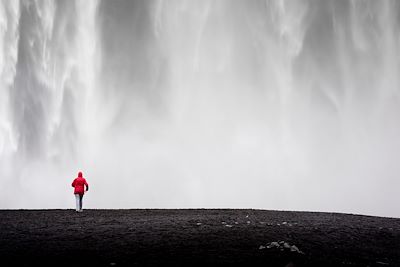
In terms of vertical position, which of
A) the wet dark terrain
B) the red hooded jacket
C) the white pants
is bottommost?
Result: the wet dark terrain

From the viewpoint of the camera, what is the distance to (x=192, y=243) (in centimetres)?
1054

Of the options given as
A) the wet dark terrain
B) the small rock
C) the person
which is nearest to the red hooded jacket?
the person

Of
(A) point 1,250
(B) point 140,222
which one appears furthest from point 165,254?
(B) point 140,222

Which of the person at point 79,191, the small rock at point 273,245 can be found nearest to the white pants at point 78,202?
the person at point 79,191

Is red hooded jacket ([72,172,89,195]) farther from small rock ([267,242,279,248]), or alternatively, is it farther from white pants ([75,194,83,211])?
small rock ([267,242,279,248])

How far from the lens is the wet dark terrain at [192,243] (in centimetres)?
888

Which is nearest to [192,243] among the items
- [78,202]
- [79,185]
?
[78,202]

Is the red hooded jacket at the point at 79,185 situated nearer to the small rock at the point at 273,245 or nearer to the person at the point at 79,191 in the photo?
the person at the point at 79,191

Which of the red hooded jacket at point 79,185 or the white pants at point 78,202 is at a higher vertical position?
the red hooded jacket at point 79,185

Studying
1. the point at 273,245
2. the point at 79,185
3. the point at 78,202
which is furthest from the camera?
the point at 79,185

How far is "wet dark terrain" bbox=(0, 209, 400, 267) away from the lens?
8875 millimetres

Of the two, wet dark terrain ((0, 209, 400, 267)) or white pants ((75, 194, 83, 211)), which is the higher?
white pants ((75, 194, 83, 211))

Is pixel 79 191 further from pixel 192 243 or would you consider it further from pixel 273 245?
pixel 273 245

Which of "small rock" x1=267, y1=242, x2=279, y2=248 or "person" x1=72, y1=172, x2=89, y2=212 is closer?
"small rock" x1=267, y1=242, x2=279, y2=248
